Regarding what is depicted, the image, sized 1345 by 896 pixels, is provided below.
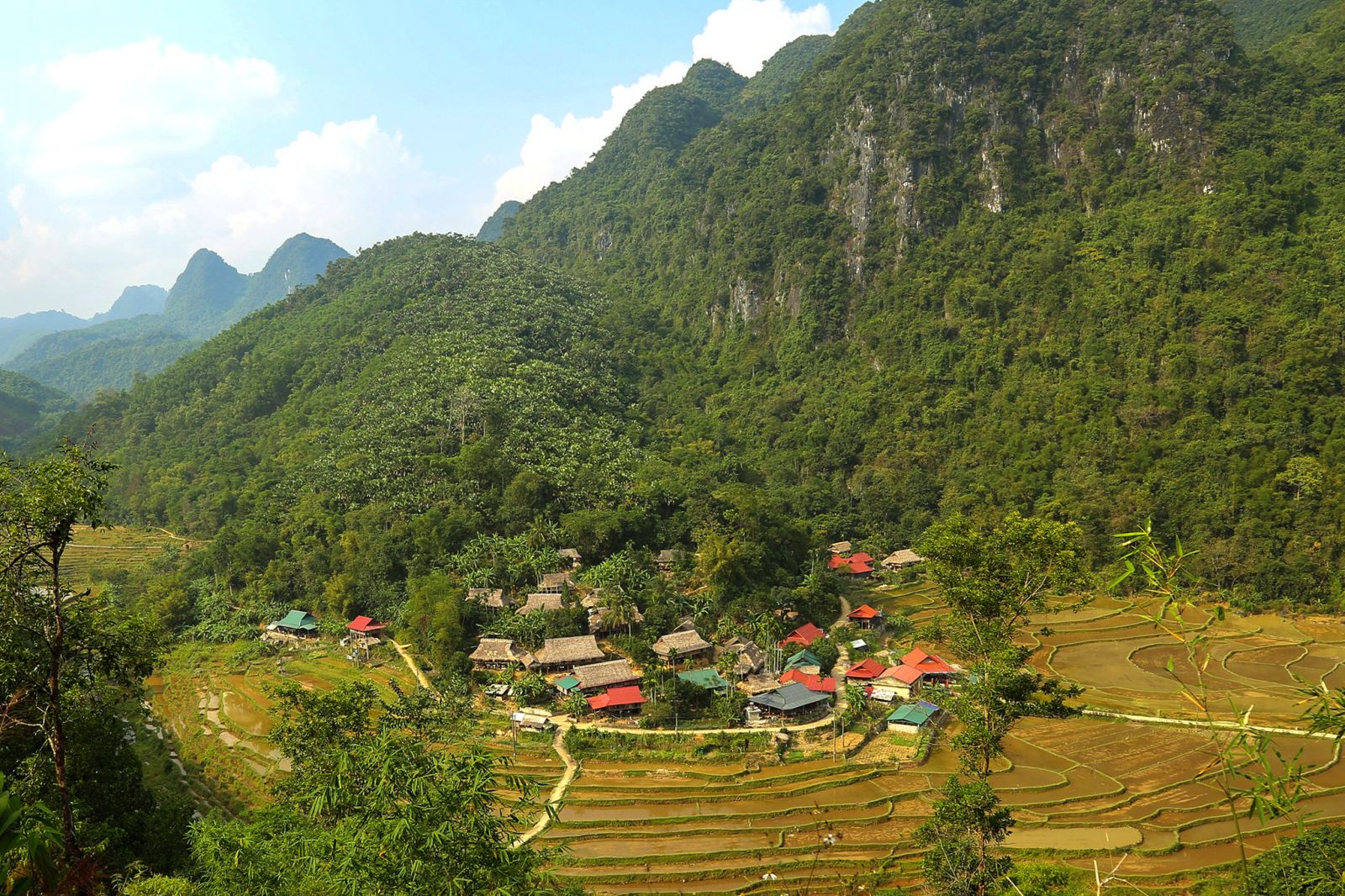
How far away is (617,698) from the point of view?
112 feet

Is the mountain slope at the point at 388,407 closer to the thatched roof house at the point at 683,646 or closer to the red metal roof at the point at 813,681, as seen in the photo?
the thatched roof house at the point at 683,646

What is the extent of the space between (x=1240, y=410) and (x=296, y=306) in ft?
373

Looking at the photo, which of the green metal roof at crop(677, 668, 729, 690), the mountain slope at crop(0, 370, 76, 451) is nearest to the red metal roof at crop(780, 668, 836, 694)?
the green metal roof at crop(677, 668, 729, 690)

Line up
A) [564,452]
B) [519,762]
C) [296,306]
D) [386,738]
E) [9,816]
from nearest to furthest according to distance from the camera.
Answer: [9,816] → [386,738] → [519,762] → [564,452] → [296,306]

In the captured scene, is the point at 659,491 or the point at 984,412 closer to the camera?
the point at 659,491

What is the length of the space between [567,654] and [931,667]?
1923 cm

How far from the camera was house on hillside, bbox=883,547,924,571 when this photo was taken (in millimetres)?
56925

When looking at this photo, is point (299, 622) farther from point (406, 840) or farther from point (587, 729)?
point (406, 840)

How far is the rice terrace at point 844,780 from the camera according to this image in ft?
73.3

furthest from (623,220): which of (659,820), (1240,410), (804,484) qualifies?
(659,820)

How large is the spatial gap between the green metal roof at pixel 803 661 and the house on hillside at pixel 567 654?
397 inches

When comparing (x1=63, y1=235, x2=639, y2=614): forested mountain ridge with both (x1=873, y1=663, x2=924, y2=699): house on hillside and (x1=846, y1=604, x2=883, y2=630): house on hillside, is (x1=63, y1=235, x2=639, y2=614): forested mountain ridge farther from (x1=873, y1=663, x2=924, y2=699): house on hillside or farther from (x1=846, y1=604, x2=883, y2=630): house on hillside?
(x1=873, y1=663, x2=924, y2=699): house on hillside

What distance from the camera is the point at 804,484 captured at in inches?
2685

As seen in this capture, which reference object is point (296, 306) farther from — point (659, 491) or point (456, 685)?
point (456, 685)
